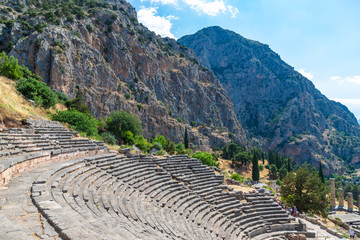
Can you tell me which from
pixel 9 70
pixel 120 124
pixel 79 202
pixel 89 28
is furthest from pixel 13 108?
pixel 89 28

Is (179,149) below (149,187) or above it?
below

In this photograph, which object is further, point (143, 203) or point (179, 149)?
point (179, 149)

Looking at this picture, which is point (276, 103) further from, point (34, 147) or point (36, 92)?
point (34, 147)

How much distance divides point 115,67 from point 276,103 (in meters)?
110

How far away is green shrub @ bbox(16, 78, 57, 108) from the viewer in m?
20.1

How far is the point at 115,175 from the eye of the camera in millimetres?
12852

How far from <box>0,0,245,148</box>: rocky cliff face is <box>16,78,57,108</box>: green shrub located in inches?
904

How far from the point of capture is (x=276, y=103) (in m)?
134

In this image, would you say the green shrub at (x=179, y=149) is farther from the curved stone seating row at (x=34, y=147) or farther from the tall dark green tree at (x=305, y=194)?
the curved stone seating row at (x=34, y=147)

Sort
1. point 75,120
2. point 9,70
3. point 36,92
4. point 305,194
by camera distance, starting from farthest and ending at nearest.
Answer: point 305,194 → point 9,70 → point 75,120 → point 36,92

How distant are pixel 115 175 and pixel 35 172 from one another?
490 cm

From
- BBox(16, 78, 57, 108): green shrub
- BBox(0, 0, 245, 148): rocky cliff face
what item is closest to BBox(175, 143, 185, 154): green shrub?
BBox(0, 0, 245, 148): rocky cliff face

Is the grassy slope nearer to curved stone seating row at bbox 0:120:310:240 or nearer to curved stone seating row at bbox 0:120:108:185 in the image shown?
curved stone seating row at bbox 0:120:108:185

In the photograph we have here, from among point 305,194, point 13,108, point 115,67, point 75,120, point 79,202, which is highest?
point 115,67
